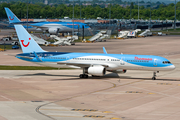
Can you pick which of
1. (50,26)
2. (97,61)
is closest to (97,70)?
(97,61)

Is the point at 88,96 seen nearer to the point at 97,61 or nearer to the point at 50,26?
the point at 97,61

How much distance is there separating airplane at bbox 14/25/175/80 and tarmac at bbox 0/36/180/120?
2066mm

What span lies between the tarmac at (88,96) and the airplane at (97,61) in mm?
2066

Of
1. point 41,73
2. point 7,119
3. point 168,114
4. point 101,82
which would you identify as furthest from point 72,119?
point 41,73

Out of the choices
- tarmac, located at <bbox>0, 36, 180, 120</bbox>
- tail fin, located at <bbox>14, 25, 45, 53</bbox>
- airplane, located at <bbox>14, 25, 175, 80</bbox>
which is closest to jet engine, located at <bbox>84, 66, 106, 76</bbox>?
airplane, located at <bbox>14, 25, 175, 80</bbox>

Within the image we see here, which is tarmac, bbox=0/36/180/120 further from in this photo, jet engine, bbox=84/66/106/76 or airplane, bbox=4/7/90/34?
airplane, bbox=4/7/90/34

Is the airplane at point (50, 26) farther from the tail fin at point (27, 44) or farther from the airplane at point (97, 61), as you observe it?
the airplane at point (97, 61)

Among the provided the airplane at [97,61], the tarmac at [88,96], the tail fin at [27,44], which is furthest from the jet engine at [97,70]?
the tail fin at [27,44]

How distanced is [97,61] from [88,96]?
1387 cm

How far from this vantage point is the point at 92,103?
3875cm

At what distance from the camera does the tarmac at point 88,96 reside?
33844 mm

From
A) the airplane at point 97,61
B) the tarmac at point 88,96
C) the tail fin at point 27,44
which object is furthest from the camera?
the tail fin at point 27,44

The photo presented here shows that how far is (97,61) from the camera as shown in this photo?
2186 inches

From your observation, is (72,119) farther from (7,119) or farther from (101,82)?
(101,82)
